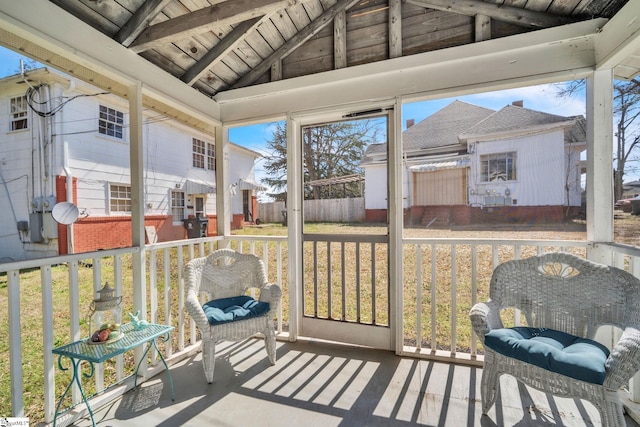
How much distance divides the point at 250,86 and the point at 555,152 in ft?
8.89

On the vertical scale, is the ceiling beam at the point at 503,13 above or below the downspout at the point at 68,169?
above

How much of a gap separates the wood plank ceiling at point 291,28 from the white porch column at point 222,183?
0.47 meters

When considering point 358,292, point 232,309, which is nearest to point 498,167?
point 358,292

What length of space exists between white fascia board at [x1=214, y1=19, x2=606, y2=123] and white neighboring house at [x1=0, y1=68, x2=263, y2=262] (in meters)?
1.08

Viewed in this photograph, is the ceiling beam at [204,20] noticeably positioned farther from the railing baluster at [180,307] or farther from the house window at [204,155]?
the railing baluster at [180,307]

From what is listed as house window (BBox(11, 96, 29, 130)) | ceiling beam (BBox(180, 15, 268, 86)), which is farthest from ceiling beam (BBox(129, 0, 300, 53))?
house window (BBox(11, 96, 29, 130))

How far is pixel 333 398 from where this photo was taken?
2.00 m

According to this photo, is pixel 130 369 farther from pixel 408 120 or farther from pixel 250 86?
pixel 408 120

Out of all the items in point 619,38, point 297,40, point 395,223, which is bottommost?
point 395,223

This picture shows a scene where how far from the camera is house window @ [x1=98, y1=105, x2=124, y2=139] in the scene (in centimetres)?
209

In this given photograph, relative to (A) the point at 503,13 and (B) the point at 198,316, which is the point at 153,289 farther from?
(A) the point at 503,13

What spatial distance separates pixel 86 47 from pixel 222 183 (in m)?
1.54

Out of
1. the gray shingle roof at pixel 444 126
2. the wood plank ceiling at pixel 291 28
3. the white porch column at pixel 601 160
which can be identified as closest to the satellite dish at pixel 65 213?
the wood plank ceiling at pixel 291 28

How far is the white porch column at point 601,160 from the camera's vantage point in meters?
2.10
